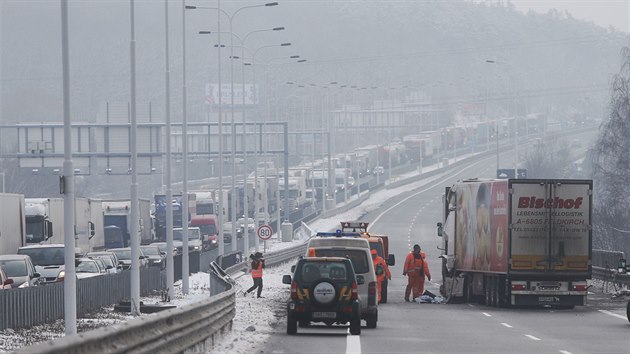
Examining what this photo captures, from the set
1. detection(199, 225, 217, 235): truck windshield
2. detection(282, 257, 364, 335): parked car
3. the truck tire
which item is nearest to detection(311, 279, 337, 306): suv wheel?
detection(282, 257, 364, 335): parked car

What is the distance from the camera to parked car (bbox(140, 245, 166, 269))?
66.1 metres

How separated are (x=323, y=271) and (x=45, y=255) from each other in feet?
71.7

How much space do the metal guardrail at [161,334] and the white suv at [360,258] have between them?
3.23m

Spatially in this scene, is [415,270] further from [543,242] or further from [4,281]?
[4,281]

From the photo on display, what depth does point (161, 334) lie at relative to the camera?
66.1ft

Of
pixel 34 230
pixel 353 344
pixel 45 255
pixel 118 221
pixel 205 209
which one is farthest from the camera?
pixel 205 209

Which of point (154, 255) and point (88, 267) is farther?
point (154, 255)

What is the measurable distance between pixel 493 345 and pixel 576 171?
529 ft

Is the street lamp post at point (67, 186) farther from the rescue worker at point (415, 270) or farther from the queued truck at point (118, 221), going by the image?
the queued truck at point (118, 221)

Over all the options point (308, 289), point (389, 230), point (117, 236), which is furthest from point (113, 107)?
point (308, 289)

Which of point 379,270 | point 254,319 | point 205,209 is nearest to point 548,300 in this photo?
point 379,270

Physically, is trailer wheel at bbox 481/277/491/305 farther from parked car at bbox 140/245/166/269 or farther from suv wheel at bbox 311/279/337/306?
parked car at bbox 140/245/166/269

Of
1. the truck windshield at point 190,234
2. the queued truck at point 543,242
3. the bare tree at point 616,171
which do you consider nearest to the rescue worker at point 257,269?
the queued truck at point 543,242

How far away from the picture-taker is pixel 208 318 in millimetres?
25781
